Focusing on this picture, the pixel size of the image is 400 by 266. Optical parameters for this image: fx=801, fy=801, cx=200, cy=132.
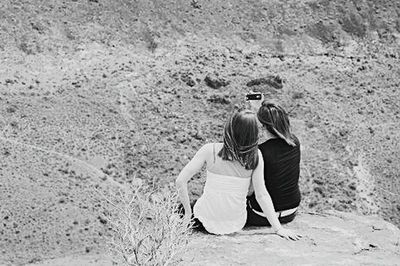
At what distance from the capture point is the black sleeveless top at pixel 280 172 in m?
10.9

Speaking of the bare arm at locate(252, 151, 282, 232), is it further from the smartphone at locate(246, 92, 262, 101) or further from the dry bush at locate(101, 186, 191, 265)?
the smartphone at locate(246, 92, 262, 101)

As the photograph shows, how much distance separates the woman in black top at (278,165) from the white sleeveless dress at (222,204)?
48 cm

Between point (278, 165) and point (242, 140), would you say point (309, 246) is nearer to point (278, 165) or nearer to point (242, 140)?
point (278, 165)

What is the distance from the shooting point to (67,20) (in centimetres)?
3550

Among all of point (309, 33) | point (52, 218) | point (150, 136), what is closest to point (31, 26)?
point (150, 136)

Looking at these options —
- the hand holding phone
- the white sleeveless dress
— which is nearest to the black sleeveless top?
the white sleeveless dress

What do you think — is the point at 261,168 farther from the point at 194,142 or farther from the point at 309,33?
the point at 309,33

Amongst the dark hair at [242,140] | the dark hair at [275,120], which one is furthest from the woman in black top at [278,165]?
the dark hair at [242,140]

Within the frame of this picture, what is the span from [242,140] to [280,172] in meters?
1.44

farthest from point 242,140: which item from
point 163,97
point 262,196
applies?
point 163,97

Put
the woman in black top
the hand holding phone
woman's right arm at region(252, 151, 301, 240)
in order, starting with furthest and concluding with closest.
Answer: the hand holding phone < the woman in black top < woman's right arm at region(252, 151, 301, 240)

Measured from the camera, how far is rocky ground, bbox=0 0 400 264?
89.9 ft

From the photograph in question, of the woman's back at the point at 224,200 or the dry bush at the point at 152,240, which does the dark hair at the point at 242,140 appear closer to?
the woman's back at the point at 224,200

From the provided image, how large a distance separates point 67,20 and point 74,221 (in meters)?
12.3
